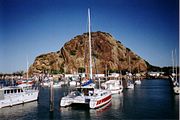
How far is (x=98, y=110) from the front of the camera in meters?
16.2

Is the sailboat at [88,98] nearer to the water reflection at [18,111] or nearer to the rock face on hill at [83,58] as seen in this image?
the water reflection at [18,111]

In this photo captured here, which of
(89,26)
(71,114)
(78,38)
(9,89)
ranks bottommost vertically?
(71,114)

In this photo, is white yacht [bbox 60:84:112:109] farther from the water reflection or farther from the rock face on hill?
the rock face on hill

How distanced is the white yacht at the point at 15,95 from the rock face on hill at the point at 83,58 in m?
A: 53.7

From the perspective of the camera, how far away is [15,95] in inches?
746

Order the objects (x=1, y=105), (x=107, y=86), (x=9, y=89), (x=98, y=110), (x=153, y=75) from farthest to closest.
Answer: (x=153, y=75), (x=107, y=86), (x=9, y=89), (x=1, y=105), (x=98, y=110)

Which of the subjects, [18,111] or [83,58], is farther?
[83,58]

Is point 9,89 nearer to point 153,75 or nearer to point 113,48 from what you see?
point 153,75

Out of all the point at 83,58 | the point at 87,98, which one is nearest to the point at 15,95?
the point at 87,98

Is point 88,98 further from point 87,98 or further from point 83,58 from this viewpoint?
point 83,58

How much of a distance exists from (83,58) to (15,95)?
6005cm

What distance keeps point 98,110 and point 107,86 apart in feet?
33.8

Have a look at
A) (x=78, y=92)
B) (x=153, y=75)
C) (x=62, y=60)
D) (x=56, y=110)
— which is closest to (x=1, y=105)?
(x=56, y=110)

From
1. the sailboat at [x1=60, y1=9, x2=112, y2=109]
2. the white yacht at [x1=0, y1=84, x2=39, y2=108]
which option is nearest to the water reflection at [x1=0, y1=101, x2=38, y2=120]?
the white yacht at [x1=0, y1=84, x2=39, y2=108]
